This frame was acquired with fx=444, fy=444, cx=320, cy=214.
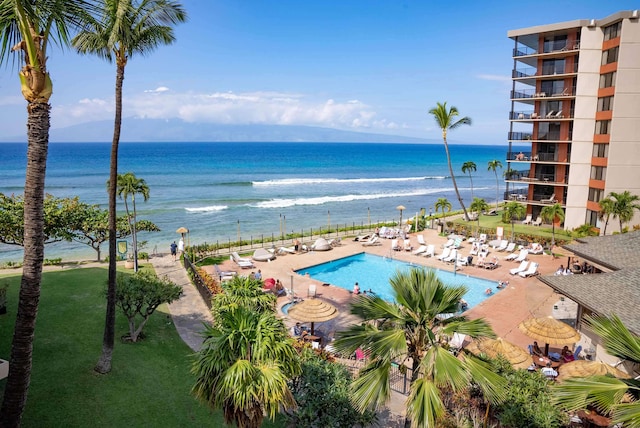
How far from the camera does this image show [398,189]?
8069 cm

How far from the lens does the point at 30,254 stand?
25.7 feet

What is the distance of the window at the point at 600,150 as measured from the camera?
3239 centimetres

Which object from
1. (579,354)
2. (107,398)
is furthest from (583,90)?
(107,398)

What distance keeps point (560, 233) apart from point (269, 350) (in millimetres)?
31256

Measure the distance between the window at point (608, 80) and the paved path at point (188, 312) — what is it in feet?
104

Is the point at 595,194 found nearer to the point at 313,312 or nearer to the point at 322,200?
the point at 313,312

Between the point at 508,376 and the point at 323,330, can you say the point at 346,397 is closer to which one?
the point at 508,376

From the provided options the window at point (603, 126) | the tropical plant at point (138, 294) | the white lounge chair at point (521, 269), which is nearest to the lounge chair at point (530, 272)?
the white lounge chair at point (521, 269)

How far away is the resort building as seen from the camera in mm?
30938

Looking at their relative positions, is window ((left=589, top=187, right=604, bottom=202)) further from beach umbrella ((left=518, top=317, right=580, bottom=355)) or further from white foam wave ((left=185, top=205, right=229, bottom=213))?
white foam wave ((left=185, top=205, right=229, bottom=213))

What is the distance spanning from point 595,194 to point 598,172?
65.5 inches

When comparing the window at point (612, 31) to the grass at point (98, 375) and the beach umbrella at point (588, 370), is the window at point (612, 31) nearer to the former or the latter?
the beach umbrella at point (588, 370)

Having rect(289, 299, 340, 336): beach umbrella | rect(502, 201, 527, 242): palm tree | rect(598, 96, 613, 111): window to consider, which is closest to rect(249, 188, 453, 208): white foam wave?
rect(502, 201, 527, 242): palm tree

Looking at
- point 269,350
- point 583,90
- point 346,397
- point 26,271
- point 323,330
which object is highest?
point 583,90
